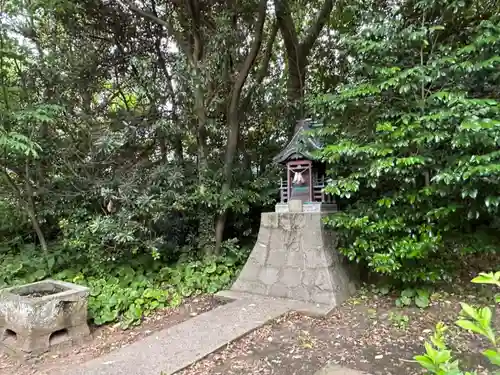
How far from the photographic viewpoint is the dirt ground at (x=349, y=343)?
2.35 metres

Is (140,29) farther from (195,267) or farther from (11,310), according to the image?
(11,310)

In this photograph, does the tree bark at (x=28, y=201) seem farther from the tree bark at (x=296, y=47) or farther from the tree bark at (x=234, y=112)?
the tree bark at (x=296, y=47)

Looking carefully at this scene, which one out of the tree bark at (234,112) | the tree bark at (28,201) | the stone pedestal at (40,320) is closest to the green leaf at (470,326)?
the stone pedestal at (40,320)

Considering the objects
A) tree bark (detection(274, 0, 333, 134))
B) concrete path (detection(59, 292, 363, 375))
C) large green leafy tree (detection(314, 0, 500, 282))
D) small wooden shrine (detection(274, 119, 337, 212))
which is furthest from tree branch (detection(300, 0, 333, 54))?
concrete path (detection(59, 292, 363, 375))

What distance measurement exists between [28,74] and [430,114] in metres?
4.60

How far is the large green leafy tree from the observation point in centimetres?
273

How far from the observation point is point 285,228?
4.06m

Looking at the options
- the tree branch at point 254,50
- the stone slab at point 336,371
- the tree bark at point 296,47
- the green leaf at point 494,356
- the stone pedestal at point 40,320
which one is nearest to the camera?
the green leaf at point 494,356

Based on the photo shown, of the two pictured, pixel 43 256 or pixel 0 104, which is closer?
pixel 0 104

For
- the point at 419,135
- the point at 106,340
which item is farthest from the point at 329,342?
the point at 106,340

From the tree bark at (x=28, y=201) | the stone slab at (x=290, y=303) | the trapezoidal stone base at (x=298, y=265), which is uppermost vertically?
the tree bark at (x=28, y=201)

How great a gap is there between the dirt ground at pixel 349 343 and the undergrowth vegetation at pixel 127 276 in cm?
134

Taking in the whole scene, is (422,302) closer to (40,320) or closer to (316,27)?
(40,320)

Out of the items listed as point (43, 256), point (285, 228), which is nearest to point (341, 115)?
point (285, 228)
